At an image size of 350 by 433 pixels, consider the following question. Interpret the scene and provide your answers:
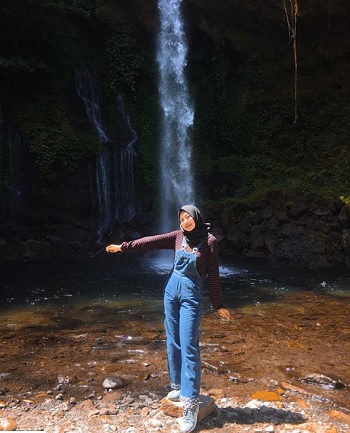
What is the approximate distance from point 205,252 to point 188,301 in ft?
1.32

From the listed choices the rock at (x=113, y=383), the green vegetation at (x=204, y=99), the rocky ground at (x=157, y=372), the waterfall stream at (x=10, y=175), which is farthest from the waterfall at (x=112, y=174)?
the rock at (x=113, y=383)

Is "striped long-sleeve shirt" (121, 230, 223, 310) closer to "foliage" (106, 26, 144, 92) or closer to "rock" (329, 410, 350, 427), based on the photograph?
"rock" (329, 410, 350, 427)

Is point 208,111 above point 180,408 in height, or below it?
above

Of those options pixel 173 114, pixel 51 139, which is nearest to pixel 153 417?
pixel 51 139

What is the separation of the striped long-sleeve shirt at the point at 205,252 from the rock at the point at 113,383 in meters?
1.30

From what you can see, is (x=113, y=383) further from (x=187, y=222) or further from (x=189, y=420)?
(x=187, y=222)

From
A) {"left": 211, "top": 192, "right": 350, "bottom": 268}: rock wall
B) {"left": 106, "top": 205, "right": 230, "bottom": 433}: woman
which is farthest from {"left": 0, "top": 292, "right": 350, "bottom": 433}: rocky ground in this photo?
{"left": 211, "top": 192, "right": 350, "bottom": 268}: rock wall

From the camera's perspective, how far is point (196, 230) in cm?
309

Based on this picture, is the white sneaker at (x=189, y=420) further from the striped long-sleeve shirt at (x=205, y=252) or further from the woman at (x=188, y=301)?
the striped long-sleeve shirt at (x=205, y=252)

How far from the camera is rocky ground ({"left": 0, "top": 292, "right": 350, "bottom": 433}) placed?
3123 millimetres

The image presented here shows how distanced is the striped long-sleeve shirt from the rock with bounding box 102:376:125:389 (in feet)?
4.25

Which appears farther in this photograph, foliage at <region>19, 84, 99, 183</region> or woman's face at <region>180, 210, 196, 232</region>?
foliage at <region>19, 84, 99, 183</region>

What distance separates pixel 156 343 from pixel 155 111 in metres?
13.3

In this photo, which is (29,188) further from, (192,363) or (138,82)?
(192,363)
